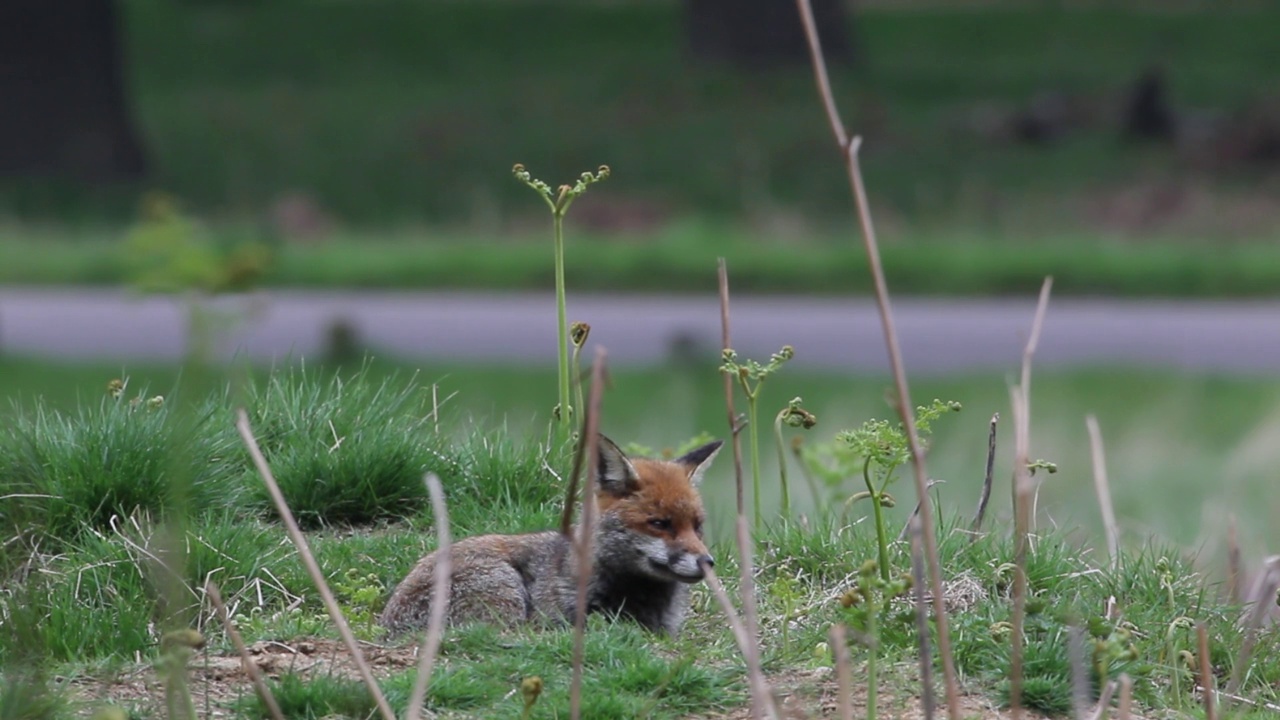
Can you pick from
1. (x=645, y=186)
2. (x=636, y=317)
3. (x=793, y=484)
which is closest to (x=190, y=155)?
(x=645, y=186)

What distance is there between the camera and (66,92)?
63.2 feet

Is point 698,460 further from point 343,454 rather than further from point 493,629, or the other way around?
point 343,454

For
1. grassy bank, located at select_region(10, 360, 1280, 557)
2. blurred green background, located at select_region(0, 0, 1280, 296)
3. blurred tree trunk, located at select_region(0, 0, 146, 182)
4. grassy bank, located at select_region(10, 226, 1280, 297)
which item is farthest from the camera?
blurred tree trunk, located at select_region(0, 0, 146, 182)

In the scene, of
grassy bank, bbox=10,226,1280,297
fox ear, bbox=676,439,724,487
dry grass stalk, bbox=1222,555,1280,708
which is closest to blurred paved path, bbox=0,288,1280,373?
grassy bank, bbox=10,226,1280,297

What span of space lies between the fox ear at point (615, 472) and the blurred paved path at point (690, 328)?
8.65m

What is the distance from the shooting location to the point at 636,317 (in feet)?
50.0

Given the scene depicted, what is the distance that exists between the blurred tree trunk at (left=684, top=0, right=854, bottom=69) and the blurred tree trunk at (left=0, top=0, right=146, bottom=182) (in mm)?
8017

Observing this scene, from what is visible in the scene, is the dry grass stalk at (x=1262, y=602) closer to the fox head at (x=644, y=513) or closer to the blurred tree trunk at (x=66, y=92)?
the fox head at (x=644, y=513)

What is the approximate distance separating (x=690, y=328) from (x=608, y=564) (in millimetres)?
10072

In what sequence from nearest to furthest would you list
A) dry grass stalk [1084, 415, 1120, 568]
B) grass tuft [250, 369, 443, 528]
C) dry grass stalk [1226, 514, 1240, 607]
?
dry grass stalk [1226, 514, 1240, 607]
dry grass stalk [1084, 415, 1120, 568]
grass tuft [250, 369, 443, 528]

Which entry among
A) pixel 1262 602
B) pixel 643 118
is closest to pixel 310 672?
pixel 1262 602

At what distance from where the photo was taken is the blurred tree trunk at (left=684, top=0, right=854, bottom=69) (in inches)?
882

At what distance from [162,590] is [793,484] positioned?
17.2 feet

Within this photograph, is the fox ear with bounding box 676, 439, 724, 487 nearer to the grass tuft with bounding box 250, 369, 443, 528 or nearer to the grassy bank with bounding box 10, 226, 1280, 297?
the grass tuft with bounding box 250, 369, 443, 528
